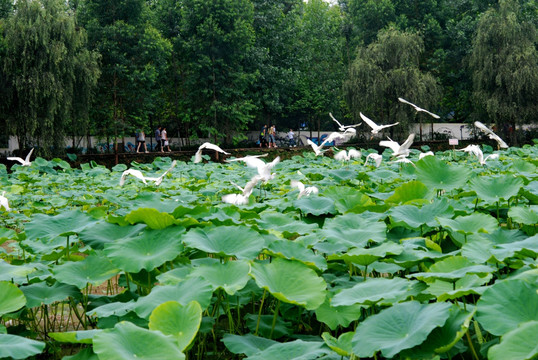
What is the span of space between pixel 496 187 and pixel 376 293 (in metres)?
1.36

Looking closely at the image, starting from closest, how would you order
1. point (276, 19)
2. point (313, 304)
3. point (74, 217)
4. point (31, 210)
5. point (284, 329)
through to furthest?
point (313, 304) → point (284, 329) → point (74, 217) → point (31, 210) → point (276, 19)

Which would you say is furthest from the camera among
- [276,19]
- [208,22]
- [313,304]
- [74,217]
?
[276,19]

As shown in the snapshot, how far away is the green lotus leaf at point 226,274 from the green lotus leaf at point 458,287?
51cm

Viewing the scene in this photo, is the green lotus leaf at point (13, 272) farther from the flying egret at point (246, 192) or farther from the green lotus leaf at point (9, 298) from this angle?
the flying egret at point (246, 192)

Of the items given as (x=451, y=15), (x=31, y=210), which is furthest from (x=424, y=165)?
(x=451, y=15)

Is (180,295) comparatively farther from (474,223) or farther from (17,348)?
(474,223)

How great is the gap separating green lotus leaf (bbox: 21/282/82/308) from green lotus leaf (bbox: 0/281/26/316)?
16 cm

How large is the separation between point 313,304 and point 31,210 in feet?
12.7

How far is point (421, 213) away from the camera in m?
2.29

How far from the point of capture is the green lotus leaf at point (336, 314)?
1.63 m

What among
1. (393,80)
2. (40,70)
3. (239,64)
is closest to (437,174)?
(40,70)

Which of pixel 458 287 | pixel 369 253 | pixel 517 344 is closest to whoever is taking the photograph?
pixel 517 344

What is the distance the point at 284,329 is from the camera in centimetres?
175

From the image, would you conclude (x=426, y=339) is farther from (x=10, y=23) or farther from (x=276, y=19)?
(x=276, y=19)
